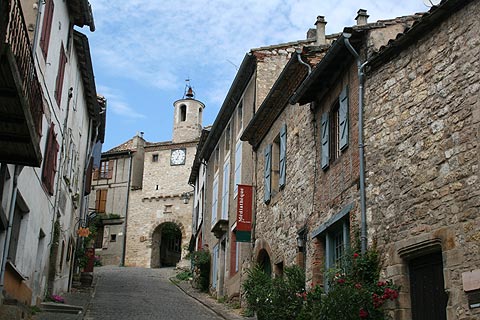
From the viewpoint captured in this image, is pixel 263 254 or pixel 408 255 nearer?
pixel 408 255

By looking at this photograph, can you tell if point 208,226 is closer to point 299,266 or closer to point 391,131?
point 299,266

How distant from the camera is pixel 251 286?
45.5ft

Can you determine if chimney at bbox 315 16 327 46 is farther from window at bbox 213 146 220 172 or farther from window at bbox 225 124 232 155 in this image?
window at bbox 213 146 220 172

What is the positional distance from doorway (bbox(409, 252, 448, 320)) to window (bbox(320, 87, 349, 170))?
3286mm

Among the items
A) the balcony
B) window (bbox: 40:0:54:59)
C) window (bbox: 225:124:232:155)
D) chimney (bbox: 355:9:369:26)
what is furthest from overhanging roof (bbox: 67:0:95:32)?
window (bbox: 225:124:232:155)

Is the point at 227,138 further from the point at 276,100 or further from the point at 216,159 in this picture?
the point at 276,100

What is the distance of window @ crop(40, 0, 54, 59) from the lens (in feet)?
44.6

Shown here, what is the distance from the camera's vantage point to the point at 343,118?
12117 mm

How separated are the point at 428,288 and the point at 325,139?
14.9 ft

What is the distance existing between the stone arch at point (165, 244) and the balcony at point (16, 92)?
3273 centimetres

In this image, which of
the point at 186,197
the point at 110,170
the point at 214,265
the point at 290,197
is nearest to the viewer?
the point at 290,197

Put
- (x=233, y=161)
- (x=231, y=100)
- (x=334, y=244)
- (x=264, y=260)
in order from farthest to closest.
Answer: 1. (x=231, y=100)
2. (x=233, y=161)
3. (x=264, y=260)
4. (x=334, y=244)

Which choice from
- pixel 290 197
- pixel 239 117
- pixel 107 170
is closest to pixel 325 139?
pixel 290 197

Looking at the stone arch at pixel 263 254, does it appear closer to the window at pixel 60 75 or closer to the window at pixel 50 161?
the window at pixel 50 161
